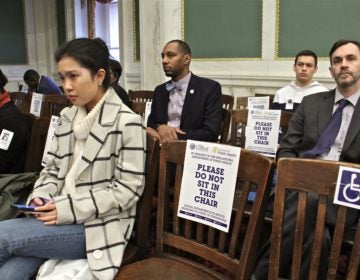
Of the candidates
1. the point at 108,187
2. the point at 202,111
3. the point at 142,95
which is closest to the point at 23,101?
the point at 142,95

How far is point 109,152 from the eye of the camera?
143 cm

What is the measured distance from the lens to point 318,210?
3.60 feet

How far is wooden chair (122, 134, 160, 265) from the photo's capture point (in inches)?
57.5

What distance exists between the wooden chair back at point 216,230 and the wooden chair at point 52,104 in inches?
89.4

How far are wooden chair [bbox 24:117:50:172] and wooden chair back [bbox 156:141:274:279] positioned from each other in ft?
2.89

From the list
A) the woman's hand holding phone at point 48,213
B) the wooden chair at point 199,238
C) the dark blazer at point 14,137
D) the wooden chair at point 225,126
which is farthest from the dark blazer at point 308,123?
the dark blazer at point 14,137

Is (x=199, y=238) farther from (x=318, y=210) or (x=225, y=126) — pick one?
(x=225, y=126)

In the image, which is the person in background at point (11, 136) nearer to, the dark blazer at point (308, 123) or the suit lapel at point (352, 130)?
the dark blazer at point (308, 123)

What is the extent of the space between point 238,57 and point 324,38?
0.98 metres

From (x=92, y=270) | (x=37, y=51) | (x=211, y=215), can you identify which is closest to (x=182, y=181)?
(x=211, y=215)

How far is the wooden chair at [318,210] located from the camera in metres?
1.06

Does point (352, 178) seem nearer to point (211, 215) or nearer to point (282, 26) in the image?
point (211, 215)

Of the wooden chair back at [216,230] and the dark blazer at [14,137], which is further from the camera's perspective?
the dark blazer at [14,137]

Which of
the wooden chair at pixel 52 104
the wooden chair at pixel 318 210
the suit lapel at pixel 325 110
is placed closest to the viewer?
the wooden chair at pixel 318 210
